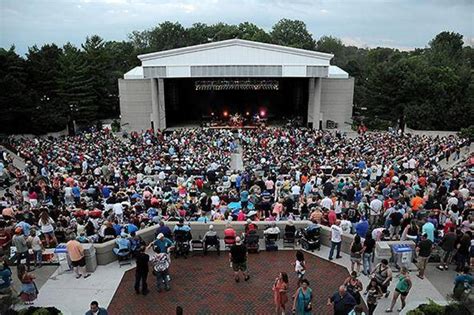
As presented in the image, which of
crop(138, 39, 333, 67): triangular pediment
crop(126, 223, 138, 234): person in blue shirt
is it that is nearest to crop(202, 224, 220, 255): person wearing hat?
crop(126, 223, 138, 234): person in blue shirt

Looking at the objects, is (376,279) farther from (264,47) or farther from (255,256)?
(264,47)

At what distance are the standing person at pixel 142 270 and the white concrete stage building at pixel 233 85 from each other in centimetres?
2768

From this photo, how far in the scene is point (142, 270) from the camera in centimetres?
979

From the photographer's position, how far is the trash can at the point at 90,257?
1096cm

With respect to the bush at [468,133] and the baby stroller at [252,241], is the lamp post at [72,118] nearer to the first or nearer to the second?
the baby stroller at [252,241]

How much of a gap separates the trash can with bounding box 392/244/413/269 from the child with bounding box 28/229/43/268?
31.1 ft

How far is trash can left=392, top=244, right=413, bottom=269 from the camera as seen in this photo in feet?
35.0

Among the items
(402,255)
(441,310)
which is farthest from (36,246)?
(441,310)

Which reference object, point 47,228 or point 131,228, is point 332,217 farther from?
point 47,228

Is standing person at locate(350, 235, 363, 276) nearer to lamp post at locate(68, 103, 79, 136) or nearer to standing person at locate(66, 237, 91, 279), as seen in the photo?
standing person at locate(66, 237, 91, 279)

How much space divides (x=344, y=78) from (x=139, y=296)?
35.6m

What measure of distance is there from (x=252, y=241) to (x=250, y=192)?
4034 mm

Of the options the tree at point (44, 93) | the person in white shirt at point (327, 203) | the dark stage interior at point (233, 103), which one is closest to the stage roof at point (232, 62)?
the dark stage interior at point (233, 103)

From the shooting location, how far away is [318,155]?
2466 centimetres
